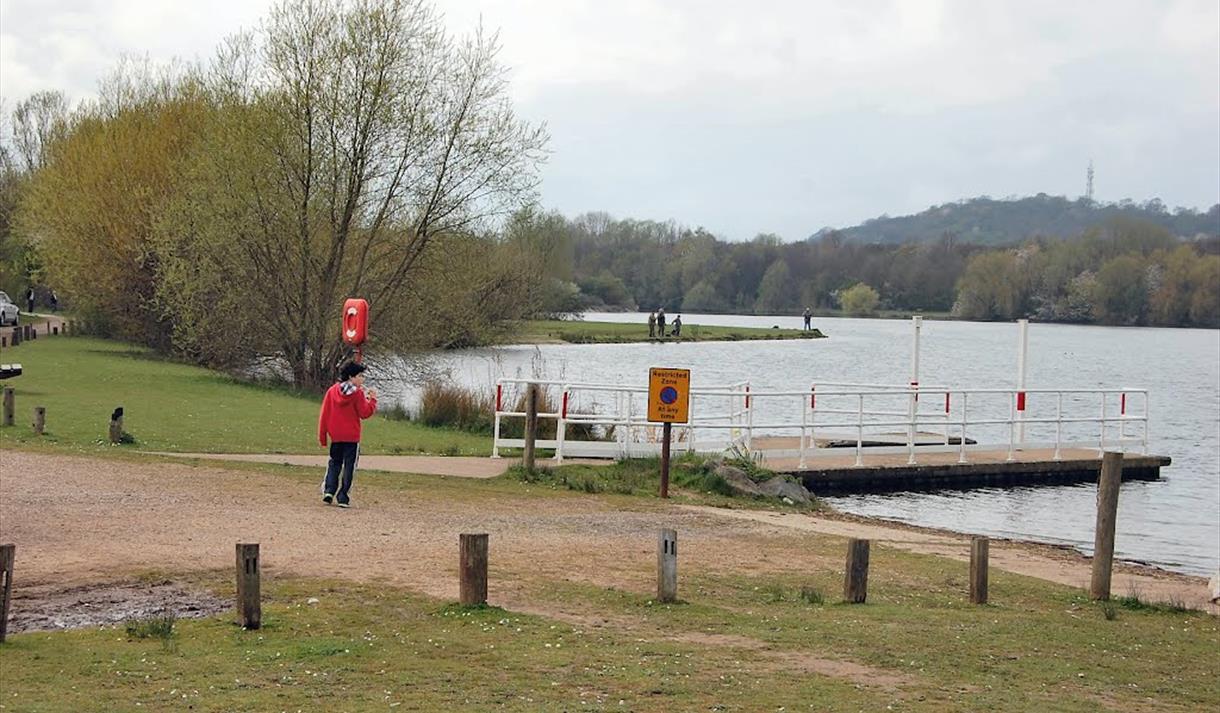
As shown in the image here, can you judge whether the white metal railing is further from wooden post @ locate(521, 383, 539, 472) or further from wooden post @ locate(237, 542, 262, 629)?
wooden post @ locate(237, 542, 262, 629)

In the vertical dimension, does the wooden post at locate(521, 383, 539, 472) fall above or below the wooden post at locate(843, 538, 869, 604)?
above

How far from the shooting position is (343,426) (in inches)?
750

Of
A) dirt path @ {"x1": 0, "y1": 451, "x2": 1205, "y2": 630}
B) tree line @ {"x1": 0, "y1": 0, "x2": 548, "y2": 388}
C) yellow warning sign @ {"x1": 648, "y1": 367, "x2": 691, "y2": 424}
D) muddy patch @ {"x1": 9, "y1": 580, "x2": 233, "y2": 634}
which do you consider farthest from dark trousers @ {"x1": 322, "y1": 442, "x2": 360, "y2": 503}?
tree line @ {"x1": 0, "y1": 0, "x2": 548, "y2": 388}

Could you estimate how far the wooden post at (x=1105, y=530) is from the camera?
15.8 meters

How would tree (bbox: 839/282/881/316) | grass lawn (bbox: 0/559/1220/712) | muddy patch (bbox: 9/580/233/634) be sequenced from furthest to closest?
tree (bbox: 839/282/881/316)
muddy patch (bbox: 9/580/233/634)
grass lawn (bbox: 0/559/1220/712)

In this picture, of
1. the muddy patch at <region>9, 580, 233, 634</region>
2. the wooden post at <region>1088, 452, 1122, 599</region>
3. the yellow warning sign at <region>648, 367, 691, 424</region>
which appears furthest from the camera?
the yellow warning sign at <region>648, 367, 691, 424</region>

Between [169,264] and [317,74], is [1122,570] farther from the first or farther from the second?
[169,264]

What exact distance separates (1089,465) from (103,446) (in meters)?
21.2

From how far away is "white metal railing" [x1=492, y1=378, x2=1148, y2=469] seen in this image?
25.8 m

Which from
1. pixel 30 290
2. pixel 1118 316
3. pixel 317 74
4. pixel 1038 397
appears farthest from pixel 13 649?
pixel 1118 316

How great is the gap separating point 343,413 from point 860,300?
161 m

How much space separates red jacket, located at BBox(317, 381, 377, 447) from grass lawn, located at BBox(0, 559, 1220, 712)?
533 centimetres

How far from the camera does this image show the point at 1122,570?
20797 millimetres

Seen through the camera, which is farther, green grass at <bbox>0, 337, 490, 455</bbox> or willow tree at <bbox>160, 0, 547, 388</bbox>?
willow tree at <bbox>160, 0, 547, 388</bbox>
